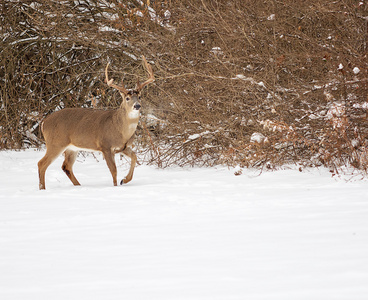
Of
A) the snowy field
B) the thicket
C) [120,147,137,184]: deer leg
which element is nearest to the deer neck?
[120,147,137,184]: deer leg

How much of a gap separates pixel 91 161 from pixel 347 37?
5319 millimetres

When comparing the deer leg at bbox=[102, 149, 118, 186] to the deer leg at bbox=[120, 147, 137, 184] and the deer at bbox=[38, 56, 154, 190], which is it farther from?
the deer leg at bbox=[120, 147, 137, 184]

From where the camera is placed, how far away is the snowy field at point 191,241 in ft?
11.4

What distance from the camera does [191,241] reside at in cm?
457

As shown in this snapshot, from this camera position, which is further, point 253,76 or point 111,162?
point 253,76

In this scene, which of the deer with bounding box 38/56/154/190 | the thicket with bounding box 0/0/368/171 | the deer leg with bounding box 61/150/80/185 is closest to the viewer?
the thicket with bounding box 0/0/368/171

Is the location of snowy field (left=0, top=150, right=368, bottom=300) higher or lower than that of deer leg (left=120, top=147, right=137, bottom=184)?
lower

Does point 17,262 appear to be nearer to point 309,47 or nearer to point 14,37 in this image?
point 309,47

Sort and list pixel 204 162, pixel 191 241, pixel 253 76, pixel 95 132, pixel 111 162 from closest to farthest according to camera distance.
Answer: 1. pixel 191 241
2. pixel 111 162
3. pixel 95 132
4. pixel 253 76
5. pixel 204 162

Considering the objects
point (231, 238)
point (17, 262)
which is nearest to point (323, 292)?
point (231, 238)

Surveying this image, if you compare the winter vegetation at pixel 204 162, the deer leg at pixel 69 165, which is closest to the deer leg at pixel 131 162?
the winter vegetation at pixel 204 162

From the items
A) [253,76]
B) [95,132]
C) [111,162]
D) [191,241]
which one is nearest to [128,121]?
[95,132]

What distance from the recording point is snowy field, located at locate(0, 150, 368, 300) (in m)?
3.47

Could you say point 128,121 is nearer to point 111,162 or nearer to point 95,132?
point 95,132
